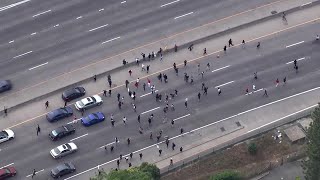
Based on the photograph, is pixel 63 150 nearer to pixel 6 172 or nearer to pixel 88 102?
pixel 6 172

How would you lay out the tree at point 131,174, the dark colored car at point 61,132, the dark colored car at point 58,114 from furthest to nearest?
1. the dark colored car at point 58,114
2. the dark colored car at point 61,132
3. the tree at point 131,174

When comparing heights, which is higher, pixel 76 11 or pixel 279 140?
pixel 76 11

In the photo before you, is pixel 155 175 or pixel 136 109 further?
pixel 136 109

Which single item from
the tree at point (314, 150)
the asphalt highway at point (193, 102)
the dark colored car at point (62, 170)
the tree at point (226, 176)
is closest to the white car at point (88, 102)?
the asphalt highway at point (193, 102)

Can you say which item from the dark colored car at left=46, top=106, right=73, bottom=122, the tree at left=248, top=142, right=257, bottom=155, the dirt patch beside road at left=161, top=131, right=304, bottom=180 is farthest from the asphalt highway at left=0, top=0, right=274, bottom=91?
the tree at left=248, top=142, right=257, bottom=155

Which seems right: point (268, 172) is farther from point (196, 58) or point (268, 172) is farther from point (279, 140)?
point (196, 58)

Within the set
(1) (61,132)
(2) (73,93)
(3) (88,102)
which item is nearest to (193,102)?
(3) (88,102)

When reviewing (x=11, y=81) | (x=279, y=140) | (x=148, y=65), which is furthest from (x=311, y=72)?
(x=11, y=81)

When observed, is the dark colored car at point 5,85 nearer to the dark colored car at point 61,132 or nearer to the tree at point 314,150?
the dark colored car at point 61,132
